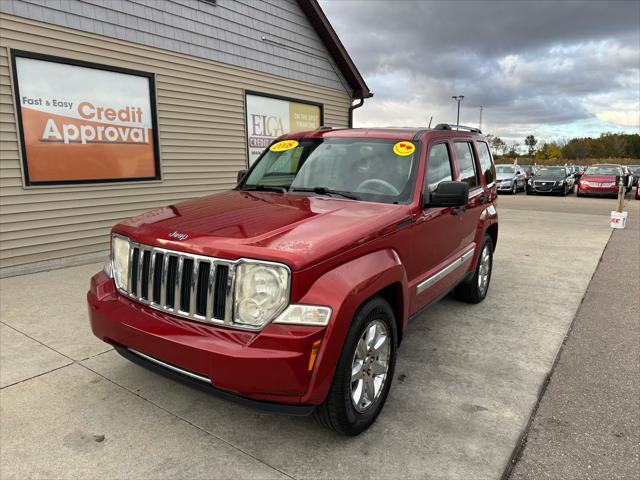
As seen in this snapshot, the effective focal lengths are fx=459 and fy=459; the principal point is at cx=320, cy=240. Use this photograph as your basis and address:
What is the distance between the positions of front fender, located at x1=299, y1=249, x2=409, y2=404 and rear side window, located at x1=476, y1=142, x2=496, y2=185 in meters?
3.09

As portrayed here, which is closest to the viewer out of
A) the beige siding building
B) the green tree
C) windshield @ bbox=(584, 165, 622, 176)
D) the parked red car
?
the beige siding building

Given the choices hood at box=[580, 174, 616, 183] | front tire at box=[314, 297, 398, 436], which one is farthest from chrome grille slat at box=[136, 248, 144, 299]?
hood at box=[580, 174, 616, 183]

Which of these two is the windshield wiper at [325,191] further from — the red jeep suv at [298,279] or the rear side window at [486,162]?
the rear side window at [486,162]

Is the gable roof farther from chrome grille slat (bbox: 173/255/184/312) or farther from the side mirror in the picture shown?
chrome grille slat (bbox: 173/255/184/312)

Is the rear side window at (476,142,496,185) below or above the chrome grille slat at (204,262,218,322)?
above

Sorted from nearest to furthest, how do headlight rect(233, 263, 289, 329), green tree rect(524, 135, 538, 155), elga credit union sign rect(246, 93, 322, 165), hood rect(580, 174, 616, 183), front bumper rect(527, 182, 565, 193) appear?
1. headlight rect(233, 263, 289, 329)
2. elga credit union sign rect(246, 93, 322, 165)
3. hood rect(580, 174, 616, 183)
4. front bumper rect(527, 182, 565, 193)
5. green tree rect(524, 135, 538, 155)

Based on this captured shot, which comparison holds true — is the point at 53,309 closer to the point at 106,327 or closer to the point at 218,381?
the point at 106,327

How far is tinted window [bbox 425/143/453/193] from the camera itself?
3.61 m

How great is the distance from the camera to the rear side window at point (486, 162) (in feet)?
17.0

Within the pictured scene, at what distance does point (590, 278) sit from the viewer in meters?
6.44

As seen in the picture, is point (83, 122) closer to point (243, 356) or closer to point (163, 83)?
point (163, 83)

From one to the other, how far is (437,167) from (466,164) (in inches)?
37.8

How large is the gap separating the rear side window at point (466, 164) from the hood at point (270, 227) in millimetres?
1548

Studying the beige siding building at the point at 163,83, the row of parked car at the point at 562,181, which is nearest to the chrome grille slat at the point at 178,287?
the beige siding building at the point at 163,83
